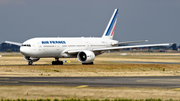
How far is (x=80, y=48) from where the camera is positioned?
6000cm

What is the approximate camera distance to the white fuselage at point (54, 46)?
52.9 meters

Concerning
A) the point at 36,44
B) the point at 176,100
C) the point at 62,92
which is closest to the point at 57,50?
the point at 36,44

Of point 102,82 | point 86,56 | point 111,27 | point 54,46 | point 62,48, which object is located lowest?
point 102,82

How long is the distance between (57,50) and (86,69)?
36.0 feet

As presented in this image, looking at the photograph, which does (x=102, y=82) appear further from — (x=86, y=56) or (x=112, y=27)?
(x=112, y=27)

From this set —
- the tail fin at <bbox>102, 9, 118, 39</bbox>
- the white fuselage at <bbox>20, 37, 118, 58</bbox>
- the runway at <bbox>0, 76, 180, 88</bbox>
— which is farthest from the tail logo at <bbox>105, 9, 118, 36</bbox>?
the runway at <bbox>0, 76, 180, 88</bbox>

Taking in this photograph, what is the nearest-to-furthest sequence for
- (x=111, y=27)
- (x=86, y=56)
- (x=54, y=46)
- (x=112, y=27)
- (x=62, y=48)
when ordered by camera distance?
1. (x=86, y=56)
2. (x=54, y=46)
3. (x=62, y=48)
4. (x=111, y=27)
5. (x=112, y=27)

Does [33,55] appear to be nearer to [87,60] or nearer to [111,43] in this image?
[87,60]

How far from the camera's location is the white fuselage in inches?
2083

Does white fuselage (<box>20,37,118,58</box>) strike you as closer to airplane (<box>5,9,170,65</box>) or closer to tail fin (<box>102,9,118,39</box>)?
airplane (<box>5,9,170,65</box>)

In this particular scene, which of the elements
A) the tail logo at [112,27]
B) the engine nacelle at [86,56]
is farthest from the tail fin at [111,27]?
the engine nacelle at [86,56]

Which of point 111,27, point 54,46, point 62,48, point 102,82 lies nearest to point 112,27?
point 111,27

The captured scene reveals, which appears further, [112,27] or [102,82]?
[112,27]

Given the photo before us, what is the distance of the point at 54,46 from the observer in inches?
2173
